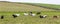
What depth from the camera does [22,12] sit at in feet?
3.46

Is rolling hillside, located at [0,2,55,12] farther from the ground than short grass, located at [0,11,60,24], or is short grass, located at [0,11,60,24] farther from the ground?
rolling hillside, located at [0,2,55,12]

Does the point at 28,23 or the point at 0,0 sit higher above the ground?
the point at 0,0

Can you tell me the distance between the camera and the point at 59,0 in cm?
117

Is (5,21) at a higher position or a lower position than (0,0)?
lower

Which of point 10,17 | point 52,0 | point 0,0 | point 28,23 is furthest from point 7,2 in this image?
point 52,0

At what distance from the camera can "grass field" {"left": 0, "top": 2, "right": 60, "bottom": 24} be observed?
3.29 ft

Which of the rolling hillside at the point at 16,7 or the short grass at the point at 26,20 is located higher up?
the rolling hillside at the point at 16,7

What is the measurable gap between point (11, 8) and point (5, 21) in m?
0.15

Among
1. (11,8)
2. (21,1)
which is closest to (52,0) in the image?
(21,1)

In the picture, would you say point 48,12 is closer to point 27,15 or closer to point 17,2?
point 27,15

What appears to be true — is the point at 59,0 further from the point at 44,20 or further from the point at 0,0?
the point at 0,0

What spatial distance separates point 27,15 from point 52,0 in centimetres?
32

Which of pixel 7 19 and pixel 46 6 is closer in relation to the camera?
pixel 7 19

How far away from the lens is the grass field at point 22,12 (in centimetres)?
100
